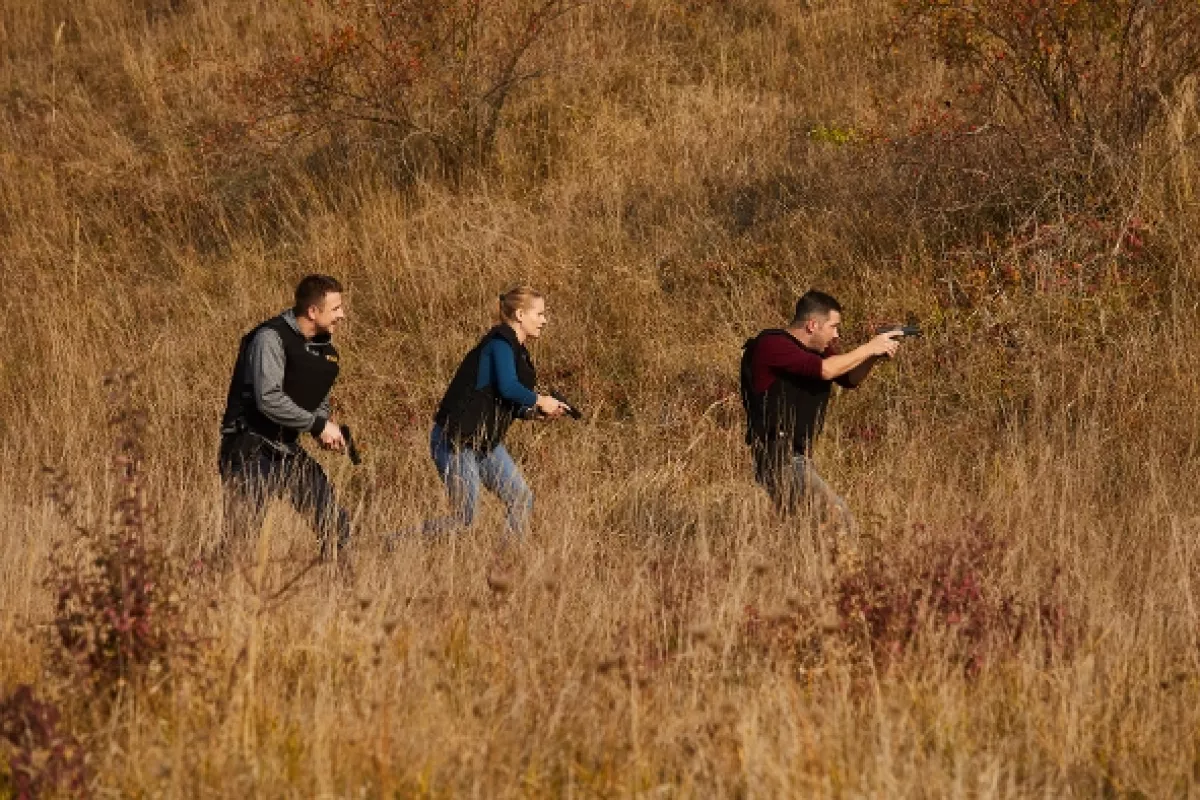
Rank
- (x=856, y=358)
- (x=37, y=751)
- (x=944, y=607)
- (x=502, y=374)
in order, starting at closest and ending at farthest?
(x=37, y=751), (x=944, y=607), (x=856, y=358), (x=502, y=374)

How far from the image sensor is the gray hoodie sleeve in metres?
8.13

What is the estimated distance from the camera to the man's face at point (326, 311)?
8.36 meters

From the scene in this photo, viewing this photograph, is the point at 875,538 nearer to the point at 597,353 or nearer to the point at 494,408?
the point at 494,408

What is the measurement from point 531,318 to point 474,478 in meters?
0.87

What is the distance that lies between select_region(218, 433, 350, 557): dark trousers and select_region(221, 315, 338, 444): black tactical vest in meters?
0.06

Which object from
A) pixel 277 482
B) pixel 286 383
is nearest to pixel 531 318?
pixel 286 383

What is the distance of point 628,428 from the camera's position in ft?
36.8

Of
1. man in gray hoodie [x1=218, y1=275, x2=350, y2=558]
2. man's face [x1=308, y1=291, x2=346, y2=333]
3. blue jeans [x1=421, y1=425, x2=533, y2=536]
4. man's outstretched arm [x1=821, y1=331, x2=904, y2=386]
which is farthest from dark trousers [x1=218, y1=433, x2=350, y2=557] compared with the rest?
man's outstretched arm [x1=821, y1=331, x2=904, y2=386]

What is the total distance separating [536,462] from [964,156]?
4288mm

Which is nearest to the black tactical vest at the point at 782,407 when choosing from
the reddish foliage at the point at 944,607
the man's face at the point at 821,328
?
the man's face at the point at 821,328

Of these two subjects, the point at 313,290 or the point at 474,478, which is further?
the point at 474,478

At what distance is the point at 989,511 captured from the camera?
8258 millimetres

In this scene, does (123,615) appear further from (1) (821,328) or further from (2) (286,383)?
(1) (821,328)

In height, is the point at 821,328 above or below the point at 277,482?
above
